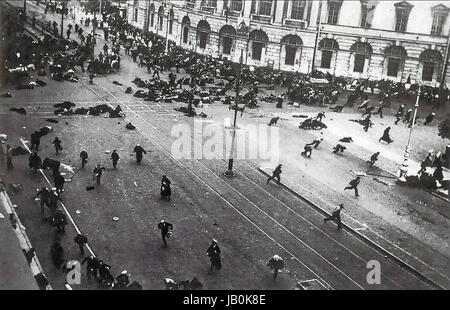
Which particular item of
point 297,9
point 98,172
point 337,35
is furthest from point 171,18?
point 98,172

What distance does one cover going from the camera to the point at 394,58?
5309 cm

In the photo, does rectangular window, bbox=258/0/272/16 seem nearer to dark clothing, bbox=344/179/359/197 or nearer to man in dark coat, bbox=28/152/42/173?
dark clothing, bbox=344/179/359/197

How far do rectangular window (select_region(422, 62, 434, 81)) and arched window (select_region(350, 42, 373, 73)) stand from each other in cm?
553

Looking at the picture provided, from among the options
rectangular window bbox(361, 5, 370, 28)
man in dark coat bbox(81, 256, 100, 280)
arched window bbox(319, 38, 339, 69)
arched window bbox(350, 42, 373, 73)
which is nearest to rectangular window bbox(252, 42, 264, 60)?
arched window bbox(319, 38, 339, 69)

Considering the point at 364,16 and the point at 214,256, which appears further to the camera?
the point at 364,16

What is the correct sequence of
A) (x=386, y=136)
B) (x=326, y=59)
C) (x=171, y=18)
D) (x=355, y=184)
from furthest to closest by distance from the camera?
1. (x=171, y=18)
2. (x=326, y=59)
3. (x=386, y=136)
4. (x=355, y=184)

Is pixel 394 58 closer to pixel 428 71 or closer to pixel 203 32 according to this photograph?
pixel 428 71

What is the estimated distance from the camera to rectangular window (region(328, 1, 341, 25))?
53562 mm

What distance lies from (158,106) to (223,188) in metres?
15.0

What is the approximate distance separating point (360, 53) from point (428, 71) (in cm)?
690

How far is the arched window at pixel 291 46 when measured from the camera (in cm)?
5559
